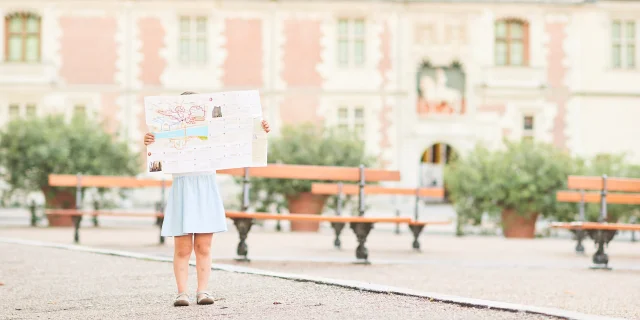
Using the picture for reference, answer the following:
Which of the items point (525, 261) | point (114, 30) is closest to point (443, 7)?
point (114, 30)

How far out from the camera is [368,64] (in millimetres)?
32438

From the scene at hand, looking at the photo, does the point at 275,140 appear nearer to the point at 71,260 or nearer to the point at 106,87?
the point at 71,260

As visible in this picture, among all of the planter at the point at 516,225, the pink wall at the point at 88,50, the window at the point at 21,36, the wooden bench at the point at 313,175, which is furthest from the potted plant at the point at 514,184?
the window at the point at 21,36

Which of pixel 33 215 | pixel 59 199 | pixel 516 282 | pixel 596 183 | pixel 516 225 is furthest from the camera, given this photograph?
pixel 33 215

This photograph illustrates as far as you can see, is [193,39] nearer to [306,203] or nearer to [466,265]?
[306,203]

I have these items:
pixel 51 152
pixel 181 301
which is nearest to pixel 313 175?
pixel 181 301

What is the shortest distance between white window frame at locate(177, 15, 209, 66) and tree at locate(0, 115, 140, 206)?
462 inches

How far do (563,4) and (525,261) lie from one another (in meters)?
22.8

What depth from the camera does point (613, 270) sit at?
10.8m

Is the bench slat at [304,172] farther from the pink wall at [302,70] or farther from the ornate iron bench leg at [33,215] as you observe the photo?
the pink wall at [302,70]

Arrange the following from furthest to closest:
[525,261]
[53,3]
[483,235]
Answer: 1. [53,3]
2. [483,235]
3. [525,261]

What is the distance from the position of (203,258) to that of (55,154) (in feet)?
44.2

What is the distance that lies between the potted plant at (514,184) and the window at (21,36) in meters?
17.3

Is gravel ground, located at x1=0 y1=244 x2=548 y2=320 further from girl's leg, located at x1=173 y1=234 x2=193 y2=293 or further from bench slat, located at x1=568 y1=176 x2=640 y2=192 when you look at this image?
bench slat, located at x1=568 y1=176 x2=640 y2=192
